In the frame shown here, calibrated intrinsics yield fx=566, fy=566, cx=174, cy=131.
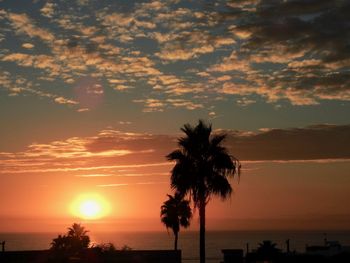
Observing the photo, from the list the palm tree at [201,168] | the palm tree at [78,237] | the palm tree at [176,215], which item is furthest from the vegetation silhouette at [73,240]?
the palm tree at [201,168]

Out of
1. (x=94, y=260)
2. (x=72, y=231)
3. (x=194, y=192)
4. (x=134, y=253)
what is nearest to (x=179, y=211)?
(x=72, y=231)

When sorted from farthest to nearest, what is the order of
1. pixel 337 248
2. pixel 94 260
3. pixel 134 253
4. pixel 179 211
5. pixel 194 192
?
pixel 179 211 → pixel 134 253 → pixel 94 260 → pixel 337 248 → pixel 194 192

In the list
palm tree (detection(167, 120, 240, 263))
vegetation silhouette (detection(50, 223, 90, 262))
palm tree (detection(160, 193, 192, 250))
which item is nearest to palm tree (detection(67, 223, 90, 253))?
vegetation silhouette (detection(50, 223, 90, 262))

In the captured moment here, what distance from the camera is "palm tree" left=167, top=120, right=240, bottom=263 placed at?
3553cm

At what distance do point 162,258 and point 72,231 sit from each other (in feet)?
71.5

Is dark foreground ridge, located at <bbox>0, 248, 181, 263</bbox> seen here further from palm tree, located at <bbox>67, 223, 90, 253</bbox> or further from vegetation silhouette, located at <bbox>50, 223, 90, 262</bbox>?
palm tree, located at <bbox>67, 223, 90, 253</bbox>

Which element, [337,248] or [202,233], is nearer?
[202,233]

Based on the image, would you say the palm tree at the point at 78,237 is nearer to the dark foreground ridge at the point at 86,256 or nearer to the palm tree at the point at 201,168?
the dark foreground ridge at the point at 86,256

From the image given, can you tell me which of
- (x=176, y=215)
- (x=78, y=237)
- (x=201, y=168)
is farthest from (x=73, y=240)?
(x=201, y=168)

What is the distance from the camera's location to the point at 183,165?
118 feet

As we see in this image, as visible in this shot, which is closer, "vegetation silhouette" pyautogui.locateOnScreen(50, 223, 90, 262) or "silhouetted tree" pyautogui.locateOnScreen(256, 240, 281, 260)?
"silhouetted tree" pyautogui.locateOnScreen(256, 240, 281, 260)

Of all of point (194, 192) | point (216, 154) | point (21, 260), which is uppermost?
point (216, 154)

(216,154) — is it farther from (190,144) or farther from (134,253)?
(134,253)

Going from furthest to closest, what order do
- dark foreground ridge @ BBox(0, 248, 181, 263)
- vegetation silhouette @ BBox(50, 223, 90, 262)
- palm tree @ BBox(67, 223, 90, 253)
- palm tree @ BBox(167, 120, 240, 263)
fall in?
1. palm tree @ BBox(67, 223, 90, 253)
2. vegetation silhouette @ BBox(50, 223, 90, 262)
3. dark foreground ridge @ BBox(0, 248, 181, 263)
4. palm tree @ BBox(167, 120, 240, 263)
